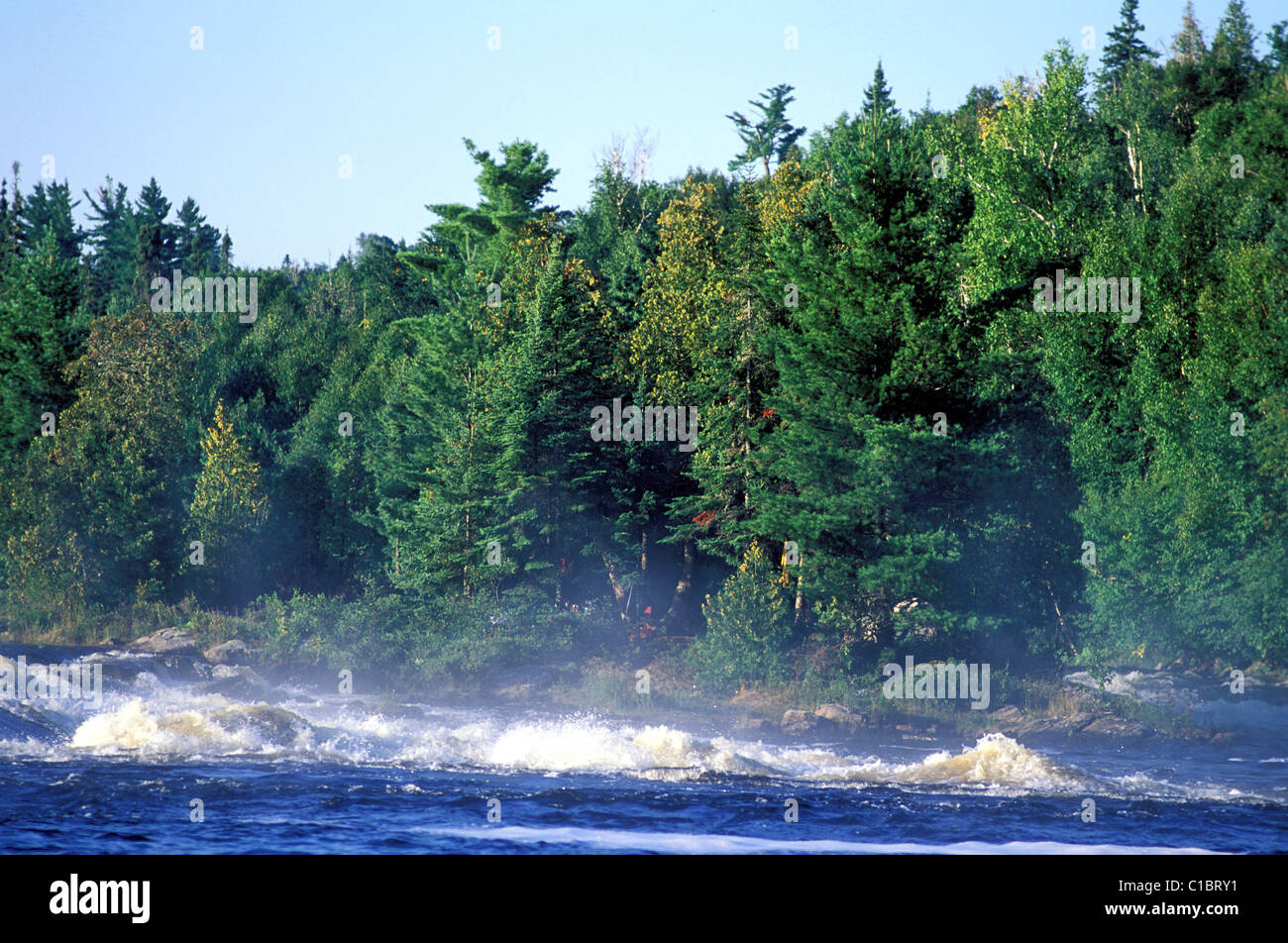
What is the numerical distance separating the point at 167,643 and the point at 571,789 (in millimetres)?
27016

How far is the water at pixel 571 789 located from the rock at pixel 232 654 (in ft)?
34.2

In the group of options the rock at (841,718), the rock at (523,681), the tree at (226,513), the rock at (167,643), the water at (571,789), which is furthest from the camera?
the tree at (226,513)

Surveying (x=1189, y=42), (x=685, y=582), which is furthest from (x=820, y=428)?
(x=1189, y=42)

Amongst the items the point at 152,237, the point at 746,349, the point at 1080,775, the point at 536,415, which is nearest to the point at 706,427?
the point at 746,349

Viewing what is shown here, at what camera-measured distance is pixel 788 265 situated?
43375mm

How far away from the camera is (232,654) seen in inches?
1802

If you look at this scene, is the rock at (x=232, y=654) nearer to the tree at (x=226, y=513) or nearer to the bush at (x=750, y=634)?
the tree at (x=226, y=513)

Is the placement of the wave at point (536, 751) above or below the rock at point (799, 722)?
above

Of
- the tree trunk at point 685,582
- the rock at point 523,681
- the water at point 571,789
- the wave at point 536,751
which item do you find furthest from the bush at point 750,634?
the wave at point 536,751

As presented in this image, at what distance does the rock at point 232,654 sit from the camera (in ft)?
149

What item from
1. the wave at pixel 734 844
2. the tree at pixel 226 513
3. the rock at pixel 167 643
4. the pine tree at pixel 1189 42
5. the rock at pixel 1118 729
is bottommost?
the rock at pixel 1118 729

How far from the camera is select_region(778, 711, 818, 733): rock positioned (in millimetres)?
36531
